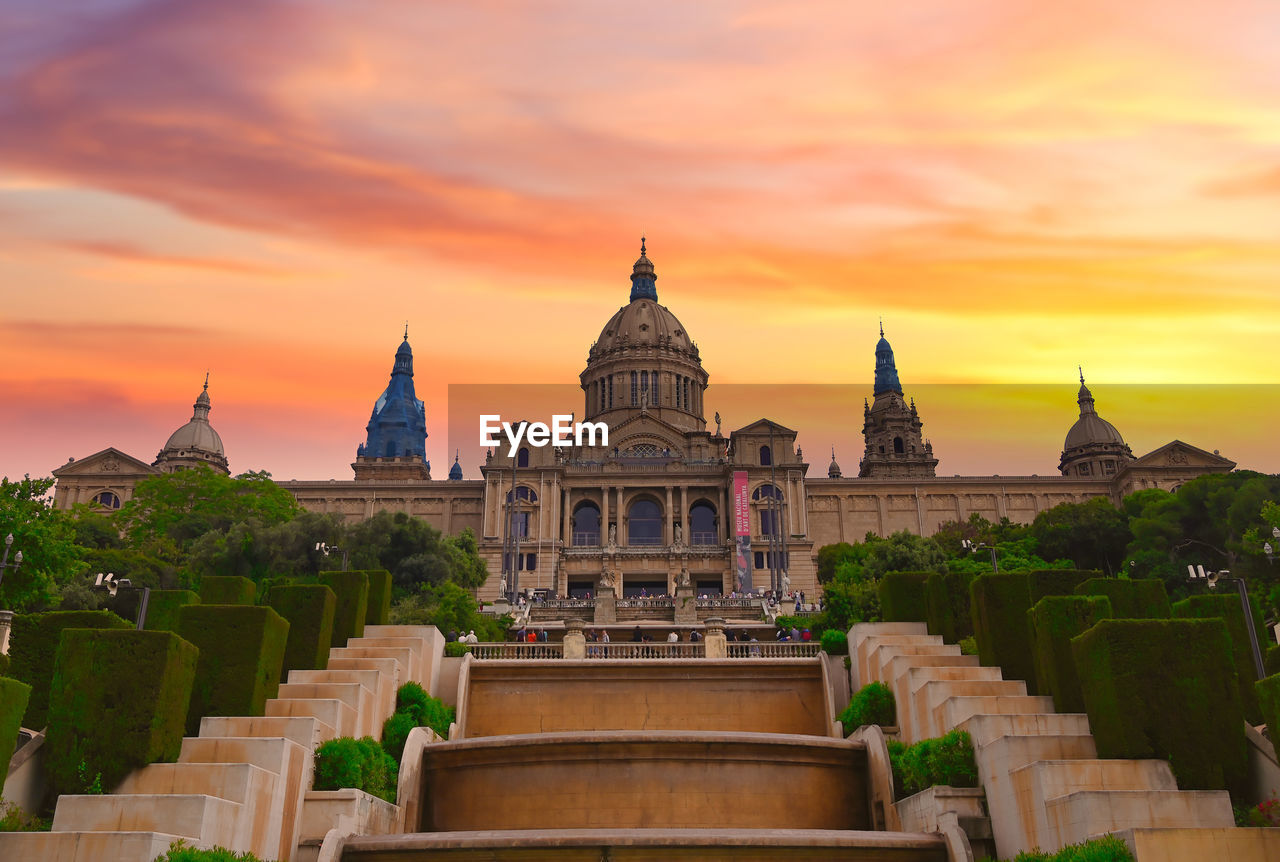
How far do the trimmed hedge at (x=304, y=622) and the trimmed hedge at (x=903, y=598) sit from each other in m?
14.2

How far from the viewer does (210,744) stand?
1886 centimetres

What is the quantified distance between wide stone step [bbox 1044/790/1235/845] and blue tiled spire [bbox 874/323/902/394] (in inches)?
3875

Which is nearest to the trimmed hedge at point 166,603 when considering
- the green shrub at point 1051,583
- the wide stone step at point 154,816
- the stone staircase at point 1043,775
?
the wide stone step at point 154,816

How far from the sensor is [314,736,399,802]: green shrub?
19.9 metres

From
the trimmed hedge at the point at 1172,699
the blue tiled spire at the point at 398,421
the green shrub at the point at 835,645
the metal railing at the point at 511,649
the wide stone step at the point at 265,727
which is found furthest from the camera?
the blue tiled spire at the point at 398,421

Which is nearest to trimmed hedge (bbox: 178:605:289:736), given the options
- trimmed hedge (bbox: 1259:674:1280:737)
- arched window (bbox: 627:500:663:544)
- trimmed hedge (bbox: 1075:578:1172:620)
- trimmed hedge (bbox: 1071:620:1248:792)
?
trimmed hedge (bbox: 1259:674:1280:737)

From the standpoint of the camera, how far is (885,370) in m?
117

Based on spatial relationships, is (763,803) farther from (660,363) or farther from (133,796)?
(660,363)

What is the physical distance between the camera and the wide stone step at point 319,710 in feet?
70.3

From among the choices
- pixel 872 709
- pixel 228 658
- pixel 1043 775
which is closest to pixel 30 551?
pixel 228 658

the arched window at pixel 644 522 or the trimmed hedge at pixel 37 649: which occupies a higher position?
the arched window at pixel 644 522

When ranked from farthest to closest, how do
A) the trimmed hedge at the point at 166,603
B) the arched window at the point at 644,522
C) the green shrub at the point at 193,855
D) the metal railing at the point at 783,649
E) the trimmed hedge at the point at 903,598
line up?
the arched window at the point at 644,522 < the metal railing at the point at 783,649 < the trimmed hedge at the point at 903,598 < the trimmed hedge at the point at 166,603 < the green shrub at the point at 193,855

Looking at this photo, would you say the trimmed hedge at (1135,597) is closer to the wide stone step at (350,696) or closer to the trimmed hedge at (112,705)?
the wide stone step at (350,696)

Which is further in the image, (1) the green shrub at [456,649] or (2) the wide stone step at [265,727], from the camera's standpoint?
(1) the green shrub at [456,649]
